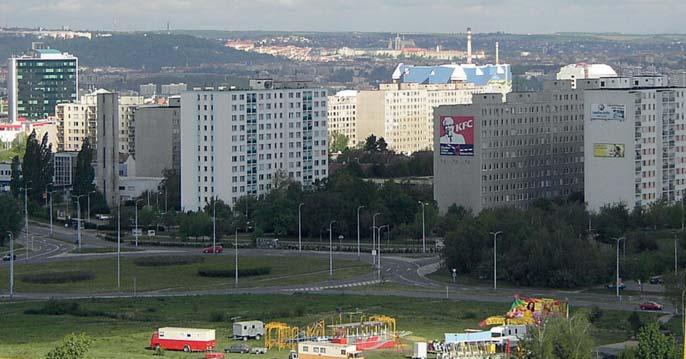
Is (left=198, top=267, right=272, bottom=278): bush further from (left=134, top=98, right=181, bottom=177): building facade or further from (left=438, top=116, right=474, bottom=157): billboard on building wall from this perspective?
(left=134, top=98, right=181, bottom=177): building facade

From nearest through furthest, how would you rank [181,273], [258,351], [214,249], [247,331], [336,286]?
1. [258,351]
2. [247,331]
3. [336,286]
4. [181,273]
5. [214,249]

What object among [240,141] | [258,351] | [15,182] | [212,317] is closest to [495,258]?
[212,317]

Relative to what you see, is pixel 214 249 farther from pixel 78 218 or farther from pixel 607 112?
pixel 607 112

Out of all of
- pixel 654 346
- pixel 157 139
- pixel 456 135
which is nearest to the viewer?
pixel 654 346

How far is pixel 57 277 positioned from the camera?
2569 inches

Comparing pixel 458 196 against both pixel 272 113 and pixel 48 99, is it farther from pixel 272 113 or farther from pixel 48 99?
pixel 48 99

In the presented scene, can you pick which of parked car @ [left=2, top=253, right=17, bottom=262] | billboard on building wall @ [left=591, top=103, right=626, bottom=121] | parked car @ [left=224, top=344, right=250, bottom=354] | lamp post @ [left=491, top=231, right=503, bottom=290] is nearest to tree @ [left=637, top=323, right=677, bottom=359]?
parked car @ [left=224, top=344, right=250, bottom=354]

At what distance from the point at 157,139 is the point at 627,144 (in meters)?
33.6

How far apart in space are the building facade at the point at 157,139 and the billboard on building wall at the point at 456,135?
22.0 meters

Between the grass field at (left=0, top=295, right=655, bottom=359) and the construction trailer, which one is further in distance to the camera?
the grass field at (left=0, top=295, right=655, bottom=359)

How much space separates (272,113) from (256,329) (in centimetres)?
4417

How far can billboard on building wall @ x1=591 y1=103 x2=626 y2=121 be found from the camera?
79.1 meters

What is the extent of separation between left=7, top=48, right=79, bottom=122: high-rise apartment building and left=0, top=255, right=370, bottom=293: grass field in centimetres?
10182

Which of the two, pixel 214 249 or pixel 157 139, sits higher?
pixel 157 139
